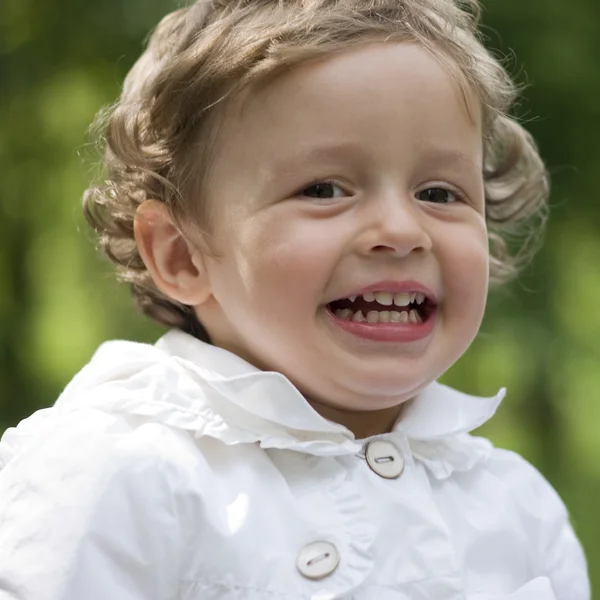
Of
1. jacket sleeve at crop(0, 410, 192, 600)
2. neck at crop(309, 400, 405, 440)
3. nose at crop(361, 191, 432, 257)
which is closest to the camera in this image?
jacket sleeve at crop(0, 410, 192, 600)

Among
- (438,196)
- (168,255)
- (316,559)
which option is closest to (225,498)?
(316,559)

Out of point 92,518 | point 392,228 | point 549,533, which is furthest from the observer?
point 549,533

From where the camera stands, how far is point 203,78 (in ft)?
4.17

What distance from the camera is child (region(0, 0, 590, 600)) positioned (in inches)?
43.6

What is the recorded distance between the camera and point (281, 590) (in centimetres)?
111

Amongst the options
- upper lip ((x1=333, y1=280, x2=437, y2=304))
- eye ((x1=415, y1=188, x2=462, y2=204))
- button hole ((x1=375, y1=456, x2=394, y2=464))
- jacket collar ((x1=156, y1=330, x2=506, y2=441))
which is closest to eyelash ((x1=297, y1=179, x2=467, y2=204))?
eye ((x1=415, y1=188, x2=462, y2=204))

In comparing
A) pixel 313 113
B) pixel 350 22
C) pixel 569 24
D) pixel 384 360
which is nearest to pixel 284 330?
pixel 384 360

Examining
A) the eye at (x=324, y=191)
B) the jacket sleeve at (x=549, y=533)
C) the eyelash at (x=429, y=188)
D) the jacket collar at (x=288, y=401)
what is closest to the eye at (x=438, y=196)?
the eyelash at (x=429, y=188)

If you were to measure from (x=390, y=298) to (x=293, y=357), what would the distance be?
0.46 feet

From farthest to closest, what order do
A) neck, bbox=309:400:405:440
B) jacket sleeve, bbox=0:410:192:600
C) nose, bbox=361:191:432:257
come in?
→ neck, bbox=309:400:405:440
nose, bbox=361:191:432:257
jacket sleeve, bbox=0:410:192:600

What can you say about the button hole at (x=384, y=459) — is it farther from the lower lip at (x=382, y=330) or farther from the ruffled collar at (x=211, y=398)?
the lower lip at (x=382, y=330)

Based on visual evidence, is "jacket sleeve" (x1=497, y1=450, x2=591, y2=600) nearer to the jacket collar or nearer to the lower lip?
the jacket collar

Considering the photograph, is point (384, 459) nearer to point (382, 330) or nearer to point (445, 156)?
point (382, 330)

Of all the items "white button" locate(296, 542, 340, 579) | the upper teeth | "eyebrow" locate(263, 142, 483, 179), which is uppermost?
"eyebrow" locate(263, 142, 483, 179)
